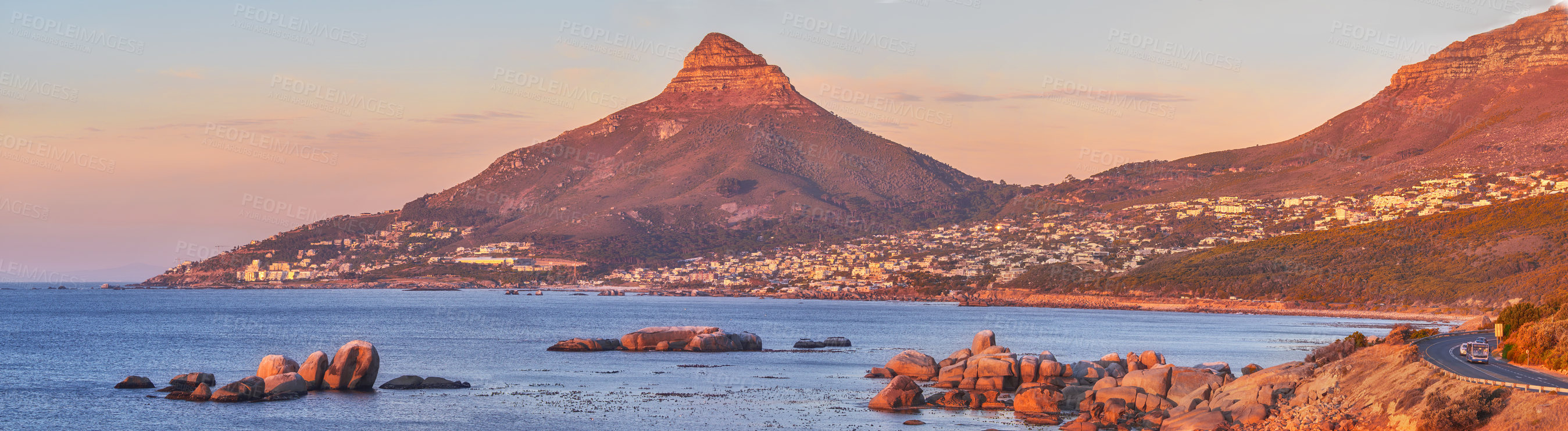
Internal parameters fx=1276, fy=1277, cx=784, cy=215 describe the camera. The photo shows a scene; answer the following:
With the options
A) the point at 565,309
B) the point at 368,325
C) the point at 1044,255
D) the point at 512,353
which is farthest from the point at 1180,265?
the point at 512,353

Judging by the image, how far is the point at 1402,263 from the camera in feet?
447

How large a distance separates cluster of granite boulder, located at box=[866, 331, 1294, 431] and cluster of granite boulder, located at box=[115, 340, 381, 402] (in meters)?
19.0

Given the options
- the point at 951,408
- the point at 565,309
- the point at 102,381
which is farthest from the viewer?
the point at 565,309

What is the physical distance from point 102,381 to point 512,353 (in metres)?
22.6

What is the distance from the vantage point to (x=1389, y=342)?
45188 millimetres

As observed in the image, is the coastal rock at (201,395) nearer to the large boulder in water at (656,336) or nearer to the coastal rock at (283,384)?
the coastal rock at (283,384)

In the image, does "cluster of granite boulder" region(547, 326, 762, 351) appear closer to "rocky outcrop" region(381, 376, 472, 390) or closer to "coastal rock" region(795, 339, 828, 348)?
"coastal rock" region(795, 339, 828, 348)

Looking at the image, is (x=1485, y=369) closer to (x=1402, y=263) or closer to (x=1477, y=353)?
(x=1477, y=353)

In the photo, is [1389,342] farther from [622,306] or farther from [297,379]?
[622,306]

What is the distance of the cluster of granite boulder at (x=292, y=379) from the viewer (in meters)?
43.6

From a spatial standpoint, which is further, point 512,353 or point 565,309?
point 565,309

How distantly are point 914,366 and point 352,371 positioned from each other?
73.5 ft

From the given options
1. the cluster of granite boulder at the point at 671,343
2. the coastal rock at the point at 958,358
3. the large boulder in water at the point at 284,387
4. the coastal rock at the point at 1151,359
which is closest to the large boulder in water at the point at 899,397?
the coastal rock at the point at 958,358

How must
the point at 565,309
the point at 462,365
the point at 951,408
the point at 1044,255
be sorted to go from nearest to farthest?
the point at 951,408, the point at 462,365, the point at 565,309, the point at 1044,255
